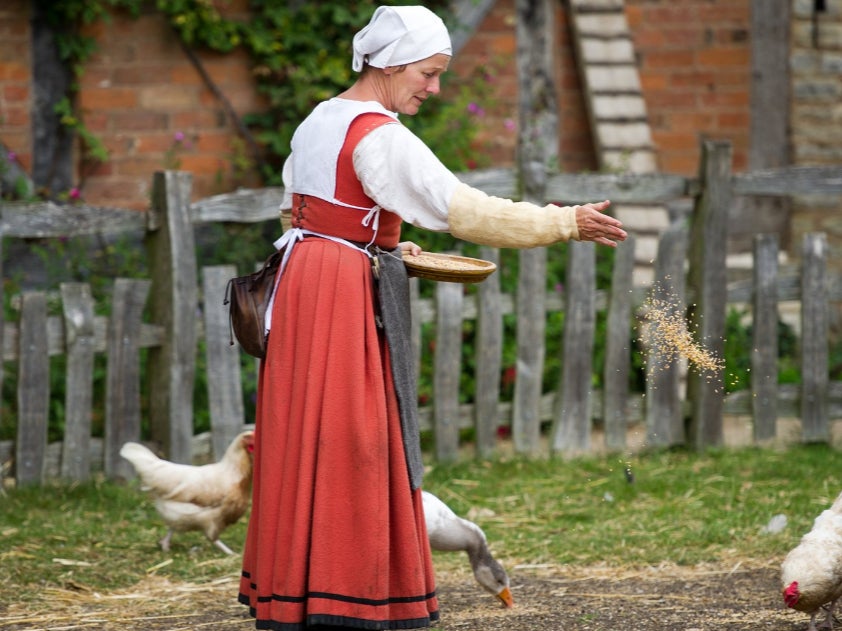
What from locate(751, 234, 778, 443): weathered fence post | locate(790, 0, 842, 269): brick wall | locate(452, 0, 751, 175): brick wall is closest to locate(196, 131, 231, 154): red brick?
locate(452, 0, 751, 175): brick wall

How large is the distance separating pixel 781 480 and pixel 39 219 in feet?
12.7

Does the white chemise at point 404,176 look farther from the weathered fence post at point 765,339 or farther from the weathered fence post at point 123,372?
the weathered fence post at point 765,339

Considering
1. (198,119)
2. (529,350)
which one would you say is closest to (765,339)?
(529,350)

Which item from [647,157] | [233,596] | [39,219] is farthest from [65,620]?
[647,157]

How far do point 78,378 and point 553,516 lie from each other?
7.78 ft

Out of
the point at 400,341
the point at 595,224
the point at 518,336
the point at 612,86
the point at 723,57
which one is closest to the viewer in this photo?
the point at 595,224

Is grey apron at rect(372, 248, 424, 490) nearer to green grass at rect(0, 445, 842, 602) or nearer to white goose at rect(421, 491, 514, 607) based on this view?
white goose at rect(421, 491, 514, 607)

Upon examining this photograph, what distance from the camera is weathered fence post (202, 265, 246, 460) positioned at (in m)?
6.33

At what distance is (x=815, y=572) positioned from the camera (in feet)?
13.1

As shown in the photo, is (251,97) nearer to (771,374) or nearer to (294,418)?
(771,374)

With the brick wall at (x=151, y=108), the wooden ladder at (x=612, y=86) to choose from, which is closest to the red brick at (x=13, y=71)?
the brick wall at (x=151, y=108)

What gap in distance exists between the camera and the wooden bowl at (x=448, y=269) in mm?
3666

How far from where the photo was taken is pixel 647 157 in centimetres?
866

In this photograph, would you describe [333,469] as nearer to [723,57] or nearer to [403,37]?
[403,37]
